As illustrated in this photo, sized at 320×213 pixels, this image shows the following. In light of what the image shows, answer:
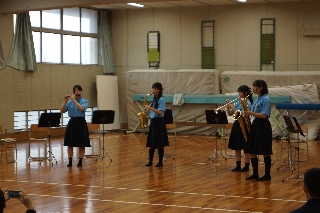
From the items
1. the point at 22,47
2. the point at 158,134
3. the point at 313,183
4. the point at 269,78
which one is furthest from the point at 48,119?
the point at 313,183

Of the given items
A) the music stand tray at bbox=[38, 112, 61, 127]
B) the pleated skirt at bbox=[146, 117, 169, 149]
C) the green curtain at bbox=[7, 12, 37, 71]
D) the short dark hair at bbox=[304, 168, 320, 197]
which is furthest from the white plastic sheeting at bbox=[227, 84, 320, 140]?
the short dark hair at bbox=[304, 168, 320, 197]

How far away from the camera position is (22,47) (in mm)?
16281

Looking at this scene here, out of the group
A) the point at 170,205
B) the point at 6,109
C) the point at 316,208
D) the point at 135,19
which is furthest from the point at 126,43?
the point at 316,208

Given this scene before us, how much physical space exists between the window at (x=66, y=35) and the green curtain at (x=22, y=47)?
522 millimetres

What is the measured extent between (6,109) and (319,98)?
28.7ft

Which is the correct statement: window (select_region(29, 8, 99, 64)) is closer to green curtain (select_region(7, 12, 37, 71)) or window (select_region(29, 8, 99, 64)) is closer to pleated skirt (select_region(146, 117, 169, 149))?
green curtain (select_region(7, 12, 37, 71))

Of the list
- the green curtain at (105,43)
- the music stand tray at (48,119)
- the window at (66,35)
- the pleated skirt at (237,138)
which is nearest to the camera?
the pleated skirt at (237,138)

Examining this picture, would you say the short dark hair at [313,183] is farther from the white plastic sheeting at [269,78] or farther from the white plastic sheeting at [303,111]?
the white plastic sheeting at [269,78]

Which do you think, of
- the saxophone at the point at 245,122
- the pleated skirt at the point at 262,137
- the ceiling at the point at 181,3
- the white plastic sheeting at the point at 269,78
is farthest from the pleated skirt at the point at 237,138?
the ceiling at the point at 181,3

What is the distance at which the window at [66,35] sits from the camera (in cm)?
1722

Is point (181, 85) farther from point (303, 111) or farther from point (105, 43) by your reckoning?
point (303, 111)

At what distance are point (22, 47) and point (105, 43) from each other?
12.3 feet

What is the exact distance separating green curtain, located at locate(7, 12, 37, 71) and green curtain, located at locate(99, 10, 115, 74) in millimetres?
3272

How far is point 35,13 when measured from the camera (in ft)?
55.8
